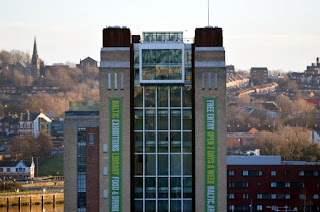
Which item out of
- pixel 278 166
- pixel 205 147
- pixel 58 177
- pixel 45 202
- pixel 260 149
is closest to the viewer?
pixel 205 147

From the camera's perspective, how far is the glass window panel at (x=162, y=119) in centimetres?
5853

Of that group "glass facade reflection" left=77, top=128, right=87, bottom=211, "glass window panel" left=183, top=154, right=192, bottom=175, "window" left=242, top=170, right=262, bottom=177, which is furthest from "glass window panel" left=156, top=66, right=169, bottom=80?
"window" left=242, top=170, right=262, bottom=177

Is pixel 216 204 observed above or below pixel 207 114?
below

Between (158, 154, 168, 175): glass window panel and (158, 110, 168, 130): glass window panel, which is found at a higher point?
(158, 110, 168, 130): glass window panel

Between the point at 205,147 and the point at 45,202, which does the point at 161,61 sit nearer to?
the point at 205,147

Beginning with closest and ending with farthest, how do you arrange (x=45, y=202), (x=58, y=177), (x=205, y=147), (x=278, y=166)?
1. (x=205, y=147)
2. (x=278, y=166)
3. (x=45, y=202)
4. (x=58, y=177)

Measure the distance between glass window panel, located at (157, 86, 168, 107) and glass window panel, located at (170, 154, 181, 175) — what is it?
8.76 ft

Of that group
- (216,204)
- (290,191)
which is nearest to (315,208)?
(290,191)

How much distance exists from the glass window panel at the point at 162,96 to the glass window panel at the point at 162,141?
1464mm

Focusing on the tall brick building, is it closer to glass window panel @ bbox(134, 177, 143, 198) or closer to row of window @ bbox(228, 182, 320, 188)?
glass window panel @ bbox(134, 177, 143, 198)

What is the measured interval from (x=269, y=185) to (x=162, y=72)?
36.8m

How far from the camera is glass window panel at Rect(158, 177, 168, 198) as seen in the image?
58.4 m

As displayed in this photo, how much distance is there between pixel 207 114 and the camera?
5812cm

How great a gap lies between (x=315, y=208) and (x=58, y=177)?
62.9 meters
